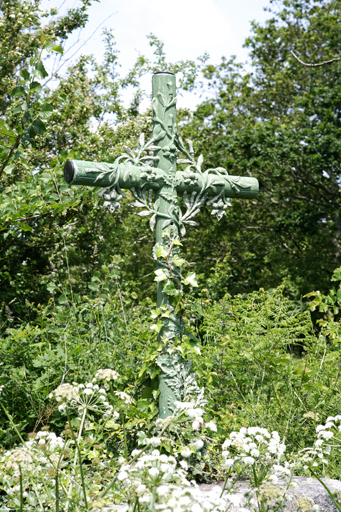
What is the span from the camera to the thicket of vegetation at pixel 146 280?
2059 mm

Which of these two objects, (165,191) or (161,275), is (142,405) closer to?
(161,275)

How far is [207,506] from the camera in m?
1.17

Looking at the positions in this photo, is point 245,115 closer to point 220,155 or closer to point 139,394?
point 220,155

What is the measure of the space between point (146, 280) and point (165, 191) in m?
7.01

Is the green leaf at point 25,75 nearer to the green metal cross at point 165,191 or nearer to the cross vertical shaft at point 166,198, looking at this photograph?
the green metal cross at point 165,191

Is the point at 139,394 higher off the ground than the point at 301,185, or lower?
lower

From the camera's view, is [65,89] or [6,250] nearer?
[6,250]

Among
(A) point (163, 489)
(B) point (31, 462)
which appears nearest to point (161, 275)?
(B) point (31, 462)

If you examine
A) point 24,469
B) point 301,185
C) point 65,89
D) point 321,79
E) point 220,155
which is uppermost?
point 321,79

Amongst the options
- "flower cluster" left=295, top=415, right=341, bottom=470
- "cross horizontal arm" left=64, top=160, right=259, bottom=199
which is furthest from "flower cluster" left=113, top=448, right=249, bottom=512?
"cross horizontal arm" left=64, top=160, right=259, bottom=199

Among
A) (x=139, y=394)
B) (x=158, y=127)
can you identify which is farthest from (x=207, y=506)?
(x=158, y=127)

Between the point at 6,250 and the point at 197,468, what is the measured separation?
10.9 feet

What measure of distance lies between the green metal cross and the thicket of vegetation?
0.12 metres

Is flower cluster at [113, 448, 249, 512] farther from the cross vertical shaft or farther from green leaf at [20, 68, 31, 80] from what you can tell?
green leaf at [20, 68, 31, 80]
